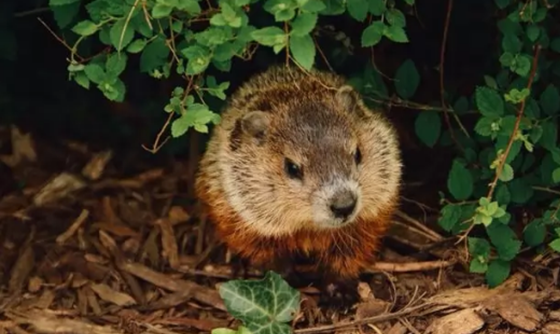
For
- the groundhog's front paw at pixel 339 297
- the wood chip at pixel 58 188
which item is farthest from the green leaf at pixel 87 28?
the groundhog's front paw at pixel 339 297

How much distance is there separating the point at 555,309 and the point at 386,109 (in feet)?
4.93

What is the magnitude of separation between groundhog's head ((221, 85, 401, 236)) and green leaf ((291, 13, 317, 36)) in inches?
34.2

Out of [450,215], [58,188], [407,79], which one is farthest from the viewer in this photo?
[58,188]

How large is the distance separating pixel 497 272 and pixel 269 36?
179 cm

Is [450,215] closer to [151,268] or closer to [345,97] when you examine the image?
[345,97]

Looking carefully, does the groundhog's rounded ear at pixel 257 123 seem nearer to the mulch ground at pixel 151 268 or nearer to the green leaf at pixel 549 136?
the mulch ground at pixel 151 268

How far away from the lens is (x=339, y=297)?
566 cm

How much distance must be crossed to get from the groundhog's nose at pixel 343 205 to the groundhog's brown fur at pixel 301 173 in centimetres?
1

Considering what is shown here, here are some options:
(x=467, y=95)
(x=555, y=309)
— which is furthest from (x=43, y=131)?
(x=555, y=309)

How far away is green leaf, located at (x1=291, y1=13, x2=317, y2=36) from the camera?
441 centimetres

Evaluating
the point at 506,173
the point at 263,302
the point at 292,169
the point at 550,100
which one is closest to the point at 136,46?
the point at 292,169

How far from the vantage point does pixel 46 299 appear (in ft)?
19.0

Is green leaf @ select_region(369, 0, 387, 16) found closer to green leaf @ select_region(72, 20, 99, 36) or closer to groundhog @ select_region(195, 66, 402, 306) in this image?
groundhog @ select_region(195, 66, 402, 306)

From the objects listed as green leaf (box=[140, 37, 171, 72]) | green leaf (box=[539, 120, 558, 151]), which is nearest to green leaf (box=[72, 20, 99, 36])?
green leaf (box=[140, 37, 171, 72])
